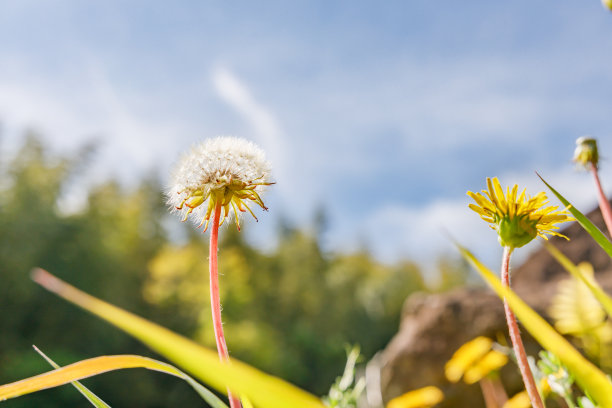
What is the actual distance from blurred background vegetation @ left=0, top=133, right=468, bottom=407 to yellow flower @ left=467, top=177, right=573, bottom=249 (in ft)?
17.2

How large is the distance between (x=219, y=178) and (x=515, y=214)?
268 mm

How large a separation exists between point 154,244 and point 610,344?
12.4 meters

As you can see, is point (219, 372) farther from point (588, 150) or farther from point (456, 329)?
point (456, 329)

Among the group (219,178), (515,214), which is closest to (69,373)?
(219,178)

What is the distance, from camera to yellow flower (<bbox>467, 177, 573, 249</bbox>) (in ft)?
1.33

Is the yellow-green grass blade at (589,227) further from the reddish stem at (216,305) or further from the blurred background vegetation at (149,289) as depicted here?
the blurred background vegetation at (149,289)

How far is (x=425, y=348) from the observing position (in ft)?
9.24

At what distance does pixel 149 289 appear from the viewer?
11.3 m

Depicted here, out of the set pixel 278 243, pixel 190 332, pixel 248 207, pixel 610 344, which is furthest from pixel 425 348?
pixel 278 243

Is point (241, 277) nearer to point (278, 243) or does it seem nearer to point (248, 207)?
point (278, 243)

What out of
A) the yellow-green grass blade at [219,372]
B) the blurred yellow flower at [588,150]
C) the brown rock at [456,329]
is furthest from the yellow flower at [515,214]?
the brown rock at [456,329]

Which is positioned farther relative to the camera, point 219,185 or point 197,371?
point 219,185

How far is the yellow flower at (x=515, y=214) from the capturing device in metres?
0.41

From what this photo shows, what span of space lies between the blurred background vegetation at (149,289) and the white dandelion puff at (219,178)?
5092mm
